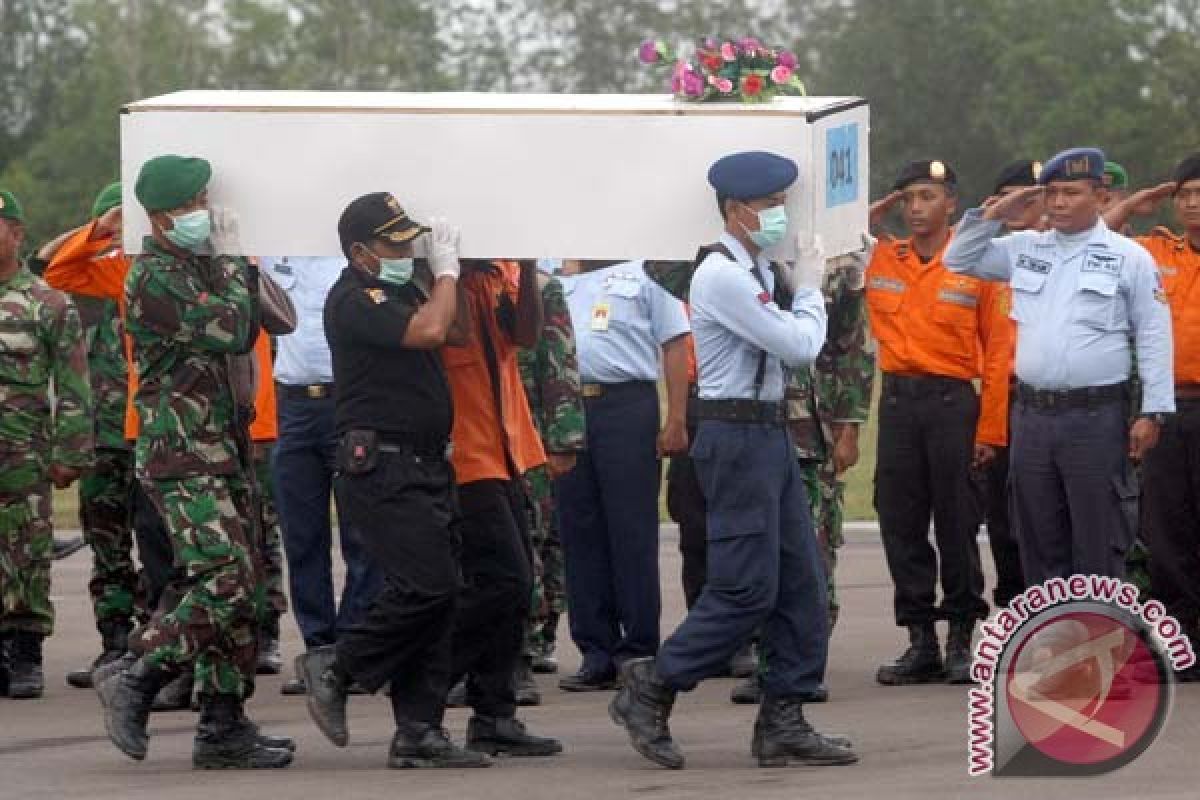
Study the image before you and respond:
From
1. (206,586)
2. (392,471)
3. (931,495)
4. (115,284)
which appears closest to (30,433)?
(115,284)

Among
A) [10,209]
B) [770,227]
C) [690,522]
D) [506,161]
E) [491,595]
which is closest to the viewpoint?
[770,227]

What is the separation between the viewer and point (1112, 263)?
37.9 feet

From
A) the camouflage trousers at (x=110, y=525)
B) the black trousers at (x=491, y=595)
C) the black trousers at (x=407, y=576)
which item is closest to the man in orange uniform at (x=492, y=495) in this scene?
the black trousers at (x=491, y=595)

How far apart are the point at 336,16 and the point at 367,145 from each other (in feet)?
235

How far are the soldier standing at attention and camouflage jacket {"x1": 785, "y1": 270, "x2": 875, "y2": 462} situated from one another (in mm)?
2978

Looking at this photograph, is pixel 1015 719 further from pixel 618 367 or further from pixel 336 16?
pixel 336 16

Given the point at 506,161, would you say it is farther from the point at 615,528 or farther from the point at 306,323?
the point at 615,528

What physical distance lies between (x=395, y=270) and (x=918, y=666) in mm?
3528

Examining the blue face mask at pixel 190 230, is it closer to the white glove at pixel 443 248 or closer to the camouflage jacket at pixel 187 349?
the camouflage jacket at pixel 187 349

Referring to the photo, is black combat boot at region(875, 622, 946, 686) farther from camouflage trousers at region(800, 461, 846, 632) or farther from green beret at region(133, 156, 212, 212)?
green beret at region(133, 156, 212, 212)

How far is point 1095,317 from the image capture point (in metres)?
11.5

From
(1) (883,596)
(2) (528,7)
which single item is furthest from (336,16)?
(1) (883,596)

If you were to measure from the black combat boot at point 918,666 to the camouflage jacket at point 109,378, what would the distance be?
327 centimetres

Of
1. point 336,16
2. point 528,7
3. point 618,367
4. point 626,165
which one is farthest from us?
point 528,7
